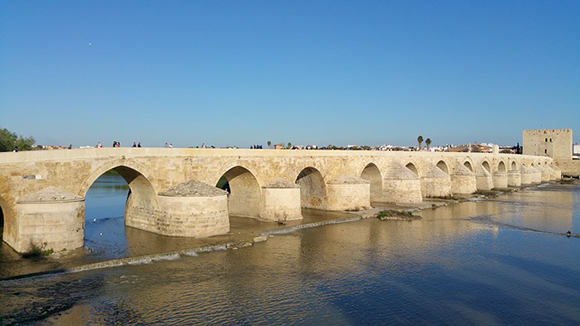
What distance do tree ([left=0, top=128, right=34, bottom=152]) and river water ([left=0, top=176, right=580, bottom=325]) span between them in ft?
41.0

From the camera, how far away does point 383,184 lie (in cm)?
3016

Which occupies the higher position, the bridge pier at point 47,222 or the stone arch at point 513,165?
the stone arch at point 513,165

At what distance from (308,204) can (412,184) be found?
25.7 feet

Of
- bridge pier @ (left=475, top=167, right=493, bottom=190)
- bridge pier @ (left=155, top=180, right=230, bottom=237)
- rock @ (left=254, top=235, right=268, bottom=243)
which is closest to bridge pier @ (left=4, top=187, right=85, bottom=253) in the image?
bridge pier @ (left=155, top=180, right=230, bottom=237)

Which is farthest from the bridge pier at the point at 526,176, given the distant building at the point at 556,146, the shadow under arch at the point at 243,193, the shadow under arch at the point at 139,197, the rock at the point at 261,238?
the shadow under arch at the point at 139,197

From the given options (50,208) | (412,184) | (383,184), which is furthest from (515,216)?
(50,208)

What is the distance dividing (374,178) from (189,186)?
16.3 m

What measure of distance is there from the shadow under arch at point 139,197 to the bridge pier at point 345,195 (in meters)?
11.0

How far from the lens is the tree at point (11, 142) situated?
88.0ft

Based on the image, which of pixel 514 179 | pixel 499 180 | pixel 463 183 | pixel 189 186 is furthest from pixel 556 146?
pixel 189 186

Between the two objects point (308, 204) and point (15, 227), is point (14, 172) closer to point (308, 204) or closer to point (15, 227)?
point (15, 227)

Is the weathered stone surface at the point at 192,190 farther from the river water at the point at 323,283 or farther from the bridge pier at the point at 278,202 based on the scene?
the bridge pier at the point at 278,202

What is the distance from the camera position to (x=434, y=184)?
33125 mm

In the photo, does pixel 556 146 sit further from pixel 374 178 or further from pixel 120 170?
pixel 120 170
